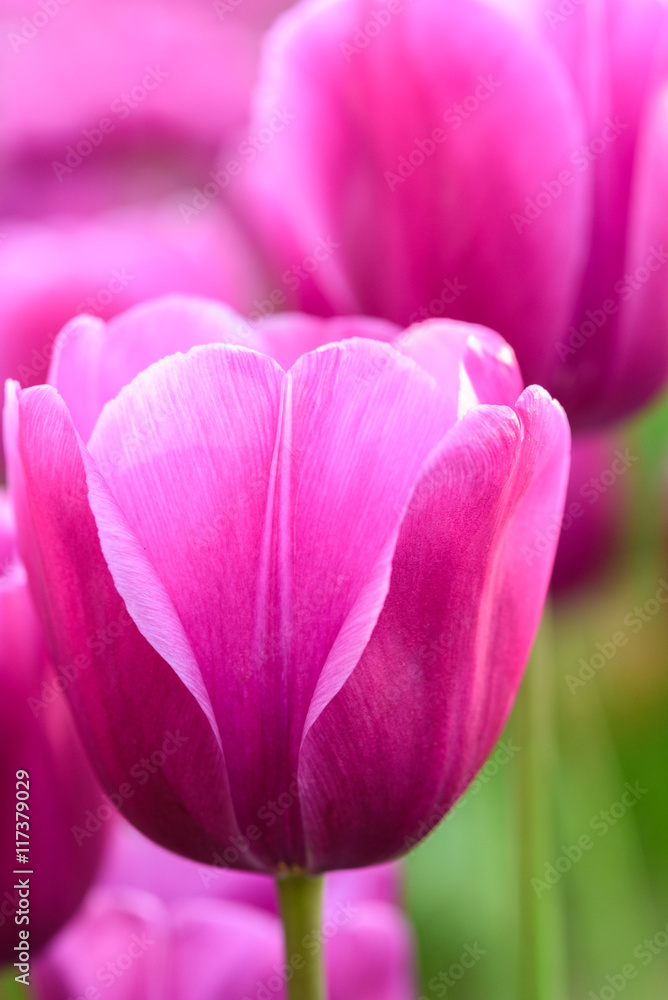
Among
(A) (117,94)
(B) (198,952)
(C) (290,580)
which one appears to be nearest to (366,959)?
(B) (198,952)

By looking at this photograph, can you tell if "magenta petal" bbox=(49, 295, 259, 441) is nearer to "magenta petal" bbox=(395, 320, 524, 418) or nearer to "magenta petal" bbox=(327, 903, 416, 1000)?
"magenta petal" bbox=(395, 320, 524, 418)

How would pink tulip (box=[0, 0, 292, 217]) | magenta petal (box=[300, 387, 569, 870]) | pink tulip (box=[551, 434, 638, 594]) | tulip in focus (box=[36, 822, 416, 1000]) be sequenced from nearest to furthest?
magenta petal (box=[300, 387, 569, 870])
tulip in focus (box=[36, 822, 416, 1000])
pink tulip (box=[551, 434, 638, 594])
pink tulip (box=[0, 0, 292, 217])

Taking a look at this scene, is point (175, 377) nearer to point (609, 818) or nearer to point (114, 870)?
point (114, 870)

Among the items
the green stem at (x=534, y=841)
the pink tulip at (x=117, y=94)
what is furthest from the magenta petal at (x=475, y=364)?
the pink tulip at (x=117, y=94)

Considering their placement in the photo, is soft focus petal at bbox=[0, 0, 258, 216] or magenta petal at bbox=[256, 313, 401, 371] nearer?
magenta petal at bbox=[256, 313, 401, 371]

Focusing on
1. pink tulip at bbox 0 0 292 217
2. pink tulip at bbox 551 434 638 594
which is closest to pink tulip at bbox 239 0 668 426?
pink tulip at bbox 551 434 638 594

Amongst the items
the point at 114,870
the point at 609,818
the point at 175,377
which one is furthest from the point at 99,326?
the point at 609,818

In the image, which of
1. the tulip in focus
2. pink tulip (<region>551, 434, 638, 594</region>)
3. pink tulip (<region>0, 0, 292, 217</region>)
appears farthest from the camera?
pink tulip (<region>0, 0, 292, 217</region>)
